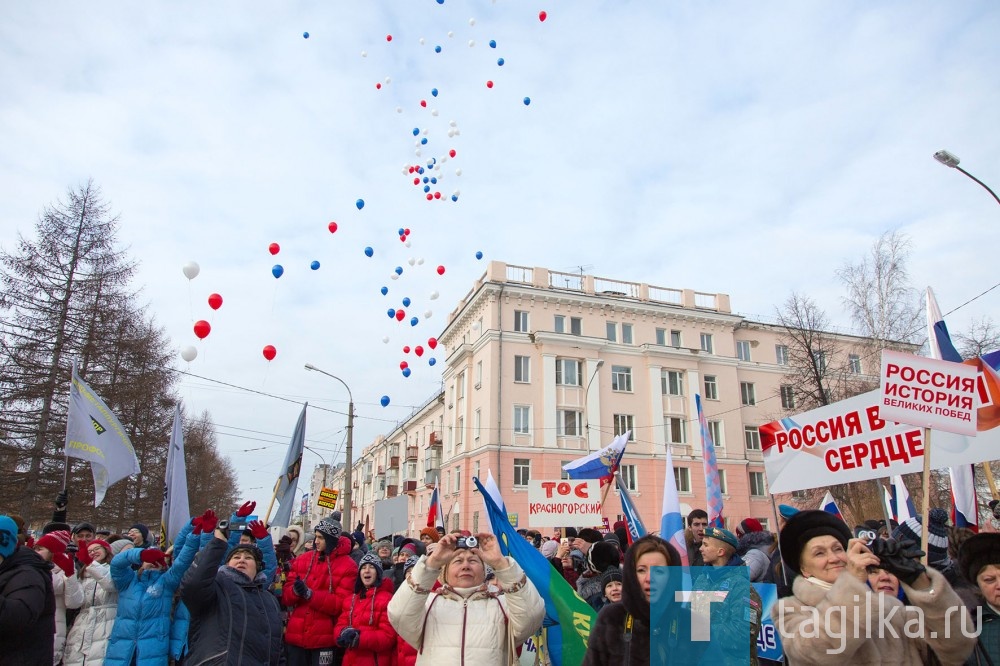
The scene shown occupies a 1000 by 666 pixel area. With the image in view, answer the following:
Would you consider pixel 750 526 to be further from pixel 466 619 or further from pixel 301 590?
pixel 301 590

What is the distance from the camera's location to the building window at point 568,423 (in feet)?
119

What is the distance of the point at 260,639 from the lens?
16.5 feet

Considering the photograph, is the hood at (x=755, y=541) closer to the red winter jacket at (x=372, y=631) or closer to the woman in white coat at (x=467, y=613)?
the woman in white coat at (x=467, y=613)

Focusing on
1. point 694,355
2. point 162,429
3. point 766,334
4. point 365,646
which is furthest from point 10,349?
point 766,334

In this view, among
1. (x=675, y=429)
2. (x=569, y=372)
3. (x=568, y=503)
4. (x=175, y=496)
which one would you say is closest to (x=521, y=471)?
(x=569, y=372)

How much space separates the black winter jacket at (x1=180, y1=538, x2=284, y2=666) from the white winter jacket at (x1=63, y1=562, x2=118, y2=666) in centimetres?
183

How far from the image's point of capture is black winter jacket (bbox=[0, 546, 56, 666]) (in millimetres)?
3701

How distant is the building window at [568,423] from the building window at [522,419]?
1.70 metres

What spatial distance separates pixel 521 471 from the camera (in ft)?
116

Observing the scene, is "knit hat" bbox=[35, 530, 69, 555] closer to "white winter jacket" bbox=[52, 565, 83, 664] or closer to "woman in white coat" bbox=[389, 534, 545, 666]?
"white winter jacket" bbox=[52, 565, 83, 664]

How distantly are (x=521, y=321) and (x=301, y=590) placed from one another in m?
31.7

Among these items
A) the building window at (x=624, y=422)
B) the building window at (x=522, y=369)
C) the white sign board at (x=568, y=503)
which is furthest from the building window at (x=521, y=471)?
the white sign board at (x=568, y=503)

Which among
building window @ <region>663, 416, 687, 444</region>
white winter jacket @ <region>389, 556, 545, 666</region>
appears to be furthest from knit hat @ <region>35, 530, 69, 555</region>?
building window @ <region>663, 416, 687, 444</region>

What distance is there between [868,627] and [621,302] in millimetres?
37838
